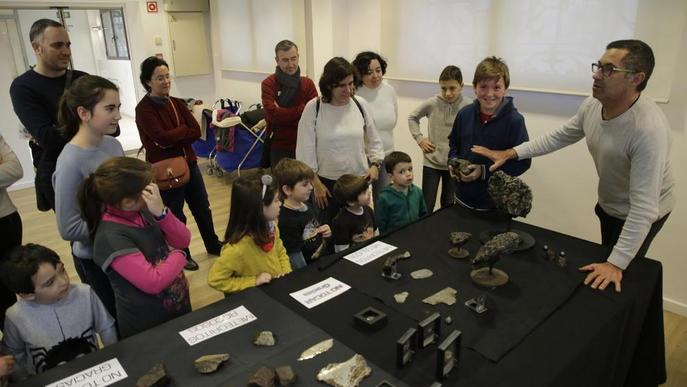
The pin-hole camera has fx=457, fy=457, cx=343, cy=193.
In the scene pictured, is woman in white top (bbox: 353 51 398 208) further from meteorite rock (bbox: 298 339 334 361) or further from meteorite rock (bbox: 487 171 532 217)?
meteorite rock (bbox: 298 339 334 361)

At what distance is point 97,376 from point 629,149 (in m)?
1.82

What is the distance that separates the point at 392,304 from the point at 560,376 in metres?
0.49

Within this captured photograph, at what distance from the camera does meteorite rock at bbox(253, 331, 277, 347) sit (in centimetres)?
122

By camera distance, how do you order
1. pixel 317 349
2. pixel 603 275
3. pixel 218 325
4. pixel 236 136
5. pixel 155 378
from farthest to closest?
pixel 236 136 → pixel 603 275 → pixel 218 325 → pixel 317 349 → pixel 155 378

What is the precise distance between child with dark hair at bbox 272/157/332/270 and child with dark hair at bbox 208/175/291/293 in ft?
0.97

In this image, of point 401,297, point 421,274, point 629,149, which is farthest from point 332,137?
point 629,149

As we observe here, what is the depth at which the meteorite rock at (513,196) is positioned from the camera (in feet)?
5.62

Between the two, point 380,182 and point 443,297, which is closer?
point 443,297

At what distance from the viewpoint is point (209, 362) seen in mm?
1126

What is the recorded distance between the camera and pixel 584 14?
2.76 metres

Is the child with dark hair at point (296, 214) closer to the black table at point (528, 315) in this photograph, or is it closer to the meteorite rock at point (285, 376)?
the black table at point (528, 315)

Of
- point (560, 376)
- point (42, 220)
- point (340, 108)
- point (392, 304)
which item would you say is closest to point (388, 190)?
→ point (340, 108)

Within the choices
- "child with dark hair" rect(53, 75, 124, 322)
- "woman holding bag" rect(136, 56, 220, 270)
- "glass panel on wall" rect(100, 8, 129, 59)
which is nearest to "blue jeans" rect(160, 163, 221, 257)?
"woman holding bag" rect(136, 56, 220, 270)

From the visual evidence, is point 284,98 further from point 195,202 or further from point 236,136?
point 236,136
